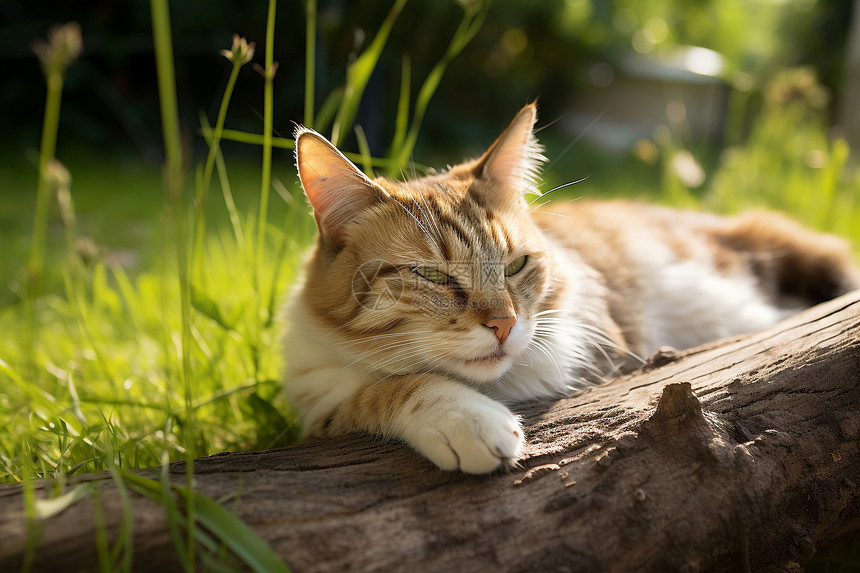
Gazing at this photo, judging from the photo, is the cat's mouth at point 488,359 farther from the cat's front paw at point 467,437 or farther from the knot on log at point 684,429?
the knot on log at point 684,429

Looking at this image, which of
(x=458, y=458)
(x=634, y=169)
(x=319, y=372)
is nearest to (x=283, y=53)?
(x=634, y=169)

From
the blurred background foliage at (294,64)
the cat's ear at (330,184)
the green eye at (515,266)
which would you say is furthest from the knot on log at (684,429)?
the blurred background foliage at (294,64)

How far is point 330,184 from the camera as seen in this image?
1.41m

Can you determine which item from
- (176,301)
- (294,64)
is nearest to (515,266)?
(176,301)

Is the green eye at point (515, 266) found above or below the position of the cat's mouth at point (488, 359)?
above

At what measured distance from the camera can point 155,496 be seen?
92 centimetres

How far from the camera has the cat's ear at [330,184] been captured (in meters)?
1.33

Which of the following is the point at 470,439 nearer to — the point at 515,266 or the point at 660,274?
the point at 515,266

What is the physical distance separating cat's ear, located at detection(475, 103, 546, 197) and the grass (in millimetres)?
317

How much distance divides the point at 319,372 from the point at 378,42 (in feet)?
2.93

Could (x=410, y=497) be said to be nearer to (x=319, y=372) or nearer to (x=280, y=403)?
(x=319, y=372)

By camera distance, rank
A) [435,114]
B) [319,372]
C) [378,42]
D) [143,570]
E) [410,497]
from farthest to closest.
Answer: [435,114] < [378,42] < [319,372] < [410,497] < [143,570]

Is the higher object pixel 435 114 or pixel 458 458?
pixel 435 114

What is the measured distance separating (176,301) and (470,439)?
6.33 feet
